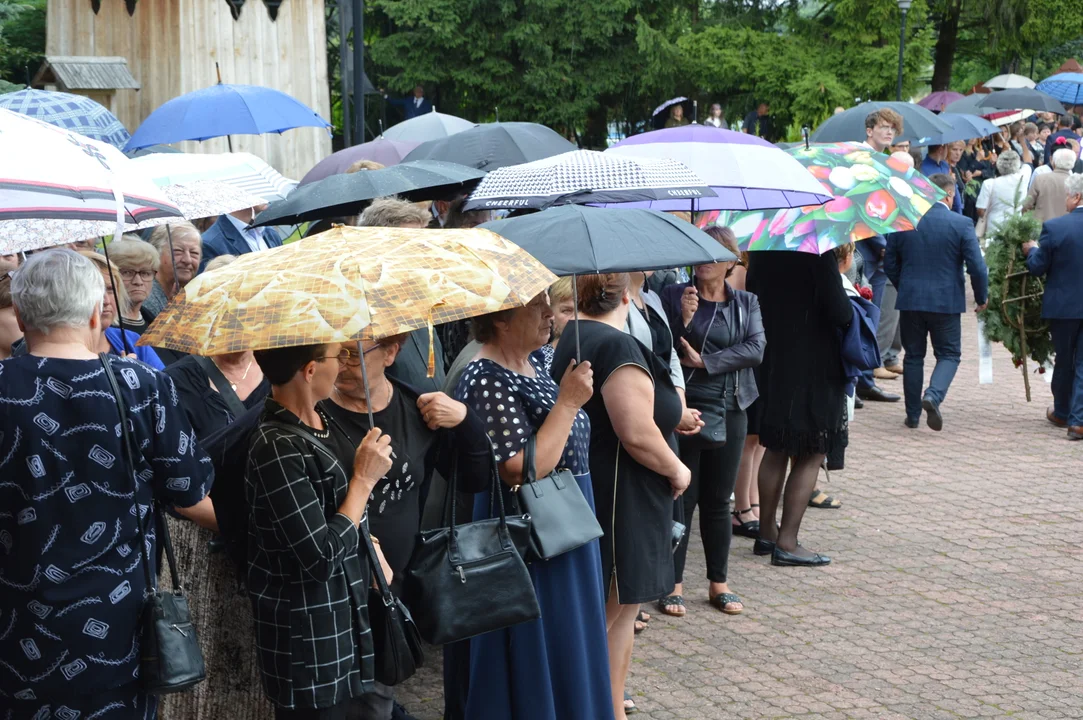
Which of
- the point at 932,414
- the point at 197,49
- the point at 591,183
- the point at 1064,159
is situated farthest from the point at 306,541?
the point at 197,49

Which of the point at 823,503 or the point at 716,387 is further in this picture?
the point at 823,503

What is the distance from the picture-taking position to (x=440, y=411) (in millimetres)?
4016

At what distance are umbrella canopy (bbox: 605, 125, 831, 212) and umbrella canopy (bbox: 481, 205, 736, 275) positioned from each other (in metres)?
1.35

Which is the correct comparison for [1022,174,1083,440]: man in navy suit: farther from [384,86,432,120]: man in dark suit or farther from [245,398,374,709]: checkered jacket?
[384,86,432,120]: man in dark suit

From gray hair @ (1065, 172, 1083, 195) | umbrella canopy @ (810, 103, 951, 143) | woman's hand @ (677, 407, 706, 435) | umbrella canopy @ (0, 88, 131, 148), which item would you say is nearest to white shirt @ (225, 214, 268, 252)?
umbrella canopy @ (0, 88, 131, 148)

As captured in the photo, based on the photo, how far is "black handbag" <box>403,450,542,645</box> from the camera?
13.1ft

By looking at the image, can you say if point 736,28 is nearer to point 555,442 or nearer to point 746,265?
point 746,265

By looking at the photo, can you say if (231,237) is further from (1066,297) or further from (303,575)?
(1066,297)

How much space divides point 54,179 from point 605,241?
5.93 feet

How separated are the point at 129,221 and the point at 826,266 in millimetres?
4082

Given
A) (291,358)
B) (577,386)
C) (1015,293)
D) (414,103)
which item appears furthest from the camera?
(414,103)

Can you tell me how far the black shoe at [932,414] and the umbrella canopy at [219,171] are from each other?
5586mm

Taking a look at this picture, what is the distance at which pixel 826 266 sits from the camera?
7.07 meters

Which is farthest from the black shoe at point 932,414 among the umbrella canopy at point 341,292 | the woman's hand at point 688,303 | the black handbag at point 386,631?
the black handbag at point 386,631
